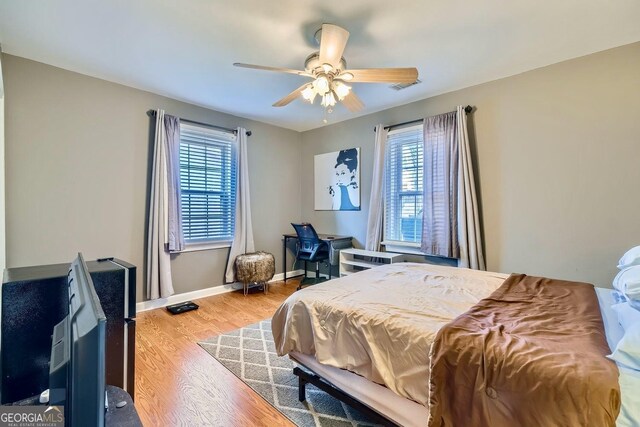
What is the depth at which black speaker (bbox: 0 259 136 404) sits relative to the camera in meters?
0.86

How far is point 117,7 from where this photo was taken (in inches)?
77.5

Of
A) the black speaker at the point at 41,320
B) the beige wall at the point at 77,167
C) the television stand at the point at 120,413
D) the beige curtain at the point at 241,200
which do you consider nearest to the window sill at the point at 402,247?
the beige curtain at the point at 241,200

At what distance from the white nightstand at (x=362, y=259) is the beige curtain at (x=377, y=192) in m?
0.15

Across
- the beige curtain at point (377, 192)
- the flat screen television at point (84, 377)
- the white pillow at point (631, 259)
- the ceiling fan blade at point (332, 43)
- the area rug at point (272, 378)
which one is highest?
the ceiling fan blade at point (332, 43)

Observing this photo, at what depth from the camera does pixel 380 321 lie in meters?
1.48

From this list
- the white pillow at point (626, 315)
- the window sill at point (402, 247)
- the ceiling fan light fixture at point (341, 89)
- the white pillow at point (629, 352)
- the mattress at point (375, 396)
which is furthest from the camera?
the window sill at point (402, 247)

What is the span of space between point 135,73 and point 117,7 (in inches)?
42.1

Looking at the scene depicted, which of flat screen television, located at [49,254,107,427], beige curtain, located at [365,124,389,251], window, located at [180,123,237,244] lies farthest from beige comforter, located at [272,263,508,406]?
window, located at [180,123,237,244]

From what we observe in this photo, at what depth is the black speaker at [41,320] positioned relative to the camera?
0.86 metres

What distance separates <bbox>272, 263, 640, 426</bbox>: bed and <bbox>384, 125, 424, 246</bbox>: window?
163 cm

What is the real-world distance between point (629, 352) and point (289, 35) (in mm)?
2566

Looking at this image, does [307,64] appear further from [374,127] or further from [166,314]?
[166,314]

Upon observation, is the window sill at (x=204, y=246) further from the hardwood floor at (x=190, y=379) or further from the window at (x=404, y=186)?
the window at (x=404, y=186)

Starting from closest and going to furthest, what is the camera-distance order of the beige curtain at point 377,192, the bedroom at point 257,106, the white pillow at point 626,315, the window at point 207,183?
the white pillow at point 626,315 < the bedroom at point 257,106 < the window at point 207,183 < the beige curtain at point 377,192
